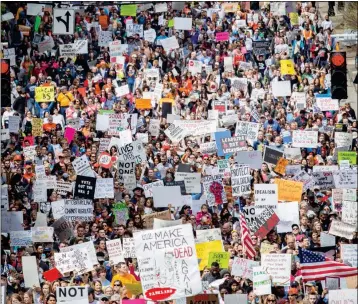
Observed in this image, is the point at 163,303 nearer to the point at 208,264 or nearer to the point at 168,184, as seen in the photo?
the point at 208,264

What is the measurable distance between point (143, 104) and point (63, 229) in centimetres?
540

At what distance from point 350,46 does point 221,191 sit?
9.99m

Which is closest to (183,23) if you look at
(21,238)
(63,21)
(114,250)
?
(63,21)

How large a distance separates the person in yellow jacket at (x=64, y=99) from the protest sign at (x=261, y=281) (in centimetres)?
808

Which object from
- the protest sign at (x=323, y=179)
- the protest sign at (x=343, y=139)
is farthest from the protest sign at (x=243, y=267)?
the protest sign at (x=343, y=139)

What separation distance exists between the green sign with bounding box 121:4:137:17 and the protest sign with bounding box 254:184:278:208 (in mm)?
10003

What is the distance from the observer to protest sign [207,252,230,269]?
2388 centimetres

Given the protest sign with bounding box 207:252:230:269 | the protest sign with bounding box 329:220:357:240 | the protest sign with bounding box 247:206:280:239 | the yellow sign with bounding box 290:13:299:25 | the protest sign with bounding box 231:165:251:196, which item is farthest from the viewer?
the yellow sign with bounding box 290:13:299:25

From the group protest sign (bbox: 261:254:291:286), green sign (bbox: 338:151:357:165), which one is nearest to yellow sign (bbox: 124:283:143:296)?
protest sign (bbox: 261:254:291:286)

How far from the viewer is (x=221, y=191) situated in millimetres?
26500

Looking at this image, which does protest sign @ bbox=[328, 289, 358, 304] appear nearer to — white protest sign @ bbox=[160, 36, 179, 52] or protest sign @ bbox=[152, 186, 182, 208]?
protest sign @ bbox=[152, 186, 182, 208]

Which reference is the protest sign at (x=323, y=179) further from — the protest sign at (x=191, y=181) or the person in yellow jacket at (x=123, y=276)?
the person in yellow jacket at (x=123, y=276)

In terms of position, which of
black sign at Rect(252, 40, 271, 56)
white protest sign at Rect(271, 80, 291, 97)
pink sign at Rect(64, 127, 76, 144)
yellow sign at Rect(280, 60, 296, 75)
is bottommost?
pink sign at Rect(64, 127, 76, 144)

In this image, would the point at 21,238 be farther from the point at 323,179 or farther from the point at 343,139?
the point at 343,139
